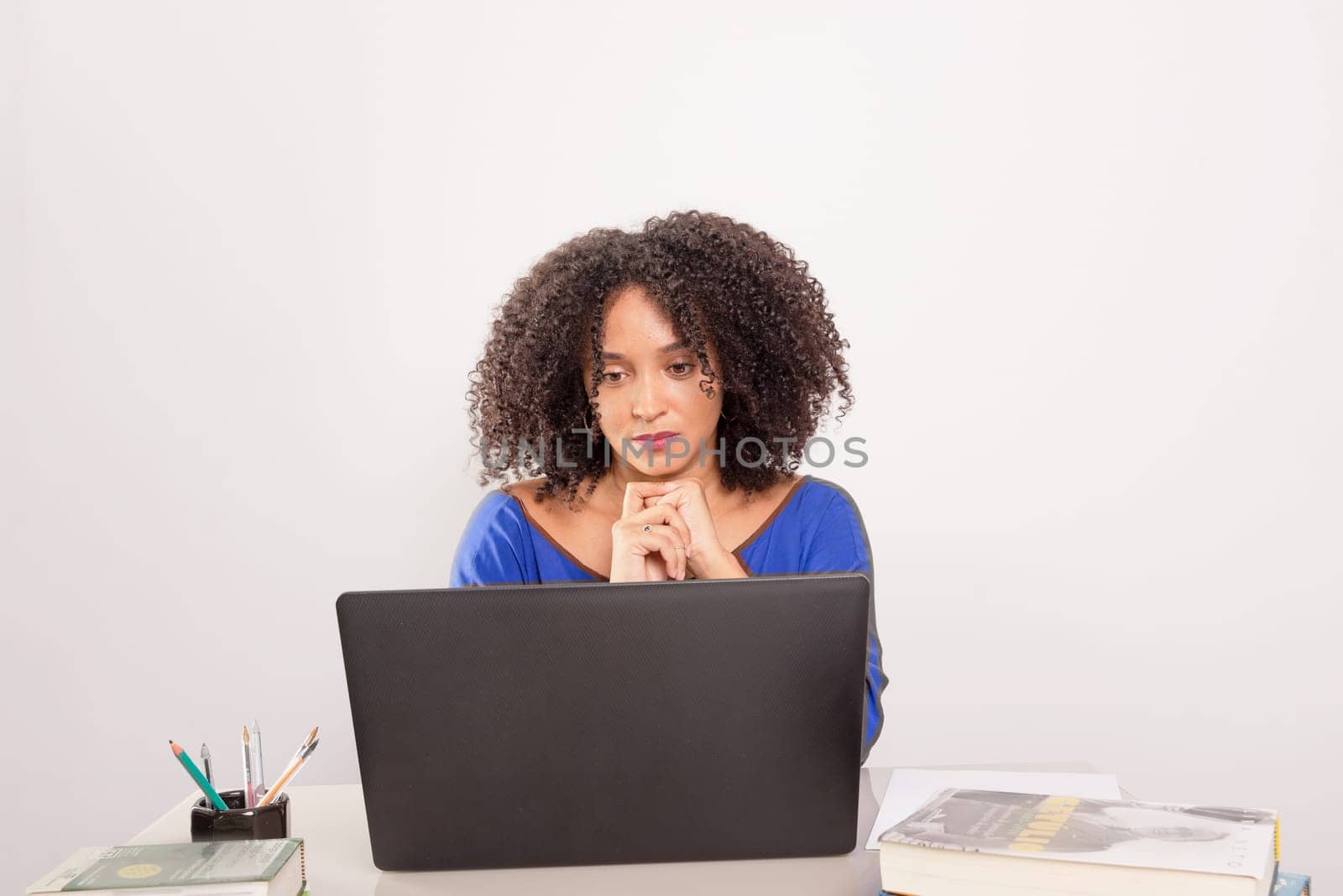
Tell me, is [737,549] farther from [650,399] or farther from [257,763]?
[257,763]

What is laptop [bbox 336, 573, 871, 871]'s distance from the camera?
3.57 ft

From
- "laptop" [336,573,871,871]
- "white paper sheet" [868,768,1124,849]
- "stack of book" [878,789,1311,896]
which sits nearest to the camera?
"stack of book" [878,789,1311,896]

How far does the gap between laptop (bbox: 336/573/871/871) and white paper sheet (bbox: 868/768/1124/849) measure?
232mm

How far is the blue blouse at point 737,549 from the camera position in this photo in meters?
2.04

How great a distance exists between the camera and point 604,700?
3.58 feet

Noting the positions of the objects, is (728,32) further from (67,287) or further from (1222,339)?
(67,287)

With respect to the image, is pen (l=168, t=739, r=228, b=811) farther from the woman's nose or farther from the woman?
the woman's nose

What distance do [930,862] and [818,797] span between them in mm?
158

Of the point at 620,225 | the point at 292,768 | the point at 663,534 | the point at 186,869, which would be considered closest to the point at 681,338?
the point at 663,534

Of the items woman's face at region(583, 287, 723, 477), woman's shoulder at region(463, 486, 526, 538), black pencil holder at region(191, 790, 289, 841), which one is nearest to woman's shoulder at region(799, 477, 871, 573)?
woman's face at region(583, 287, 723, 477)

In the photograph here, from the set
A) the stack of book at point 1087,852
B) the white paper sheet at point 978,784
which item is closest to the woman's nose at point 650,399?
the white paper sheet at point 978,784

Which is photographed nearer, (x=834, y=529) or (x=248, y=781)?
(x=248, y=781)

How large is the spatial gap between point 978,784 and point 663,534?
0.55 m

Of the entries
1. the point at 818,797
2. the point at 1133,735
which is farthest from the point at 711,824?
the point at 1133,735
